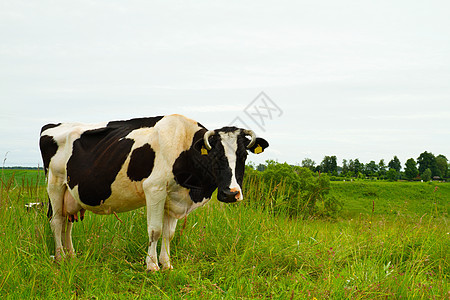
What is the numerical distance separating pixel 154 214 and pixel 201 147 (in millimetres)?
1132

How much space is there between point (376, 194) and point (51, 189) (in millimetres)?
28914

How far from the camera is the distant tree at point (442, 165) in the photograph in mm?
75562

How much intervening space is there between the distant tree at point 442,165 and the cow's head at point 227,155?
80.8 meters

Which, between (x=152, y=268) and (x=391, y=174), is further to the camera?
(x=391, y=174)

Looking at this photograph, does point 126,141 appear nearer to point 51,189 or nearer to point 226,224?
point 51,189

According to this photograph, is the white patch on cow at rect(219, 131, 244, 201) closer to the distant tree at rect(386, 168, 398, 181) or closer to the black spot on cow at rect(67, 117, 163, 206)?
the black spot on cow at rect(67, 117, 163, 206)

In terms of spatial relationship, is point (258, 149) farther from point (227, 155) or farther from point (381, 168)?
point (381, 168)

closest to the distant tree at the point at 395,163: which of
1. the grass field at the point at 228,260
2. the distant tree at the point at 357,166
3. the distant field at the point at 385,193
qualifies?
the distant tree at the point at 357,166

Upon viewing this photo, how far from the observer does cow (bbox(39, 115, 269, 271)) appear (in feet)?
17.1

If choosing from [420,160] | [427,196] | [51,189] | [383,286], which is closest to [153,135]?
[51,189]

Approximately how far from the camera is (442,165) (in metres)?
77.8

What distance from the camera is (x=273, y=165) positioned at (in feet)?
46.5

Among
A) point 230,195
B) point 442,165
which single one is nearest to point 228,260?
point 230,195

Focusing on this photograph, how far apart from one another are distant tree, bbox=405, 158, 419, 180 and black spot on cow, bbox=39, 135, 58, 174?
71.9 metres
